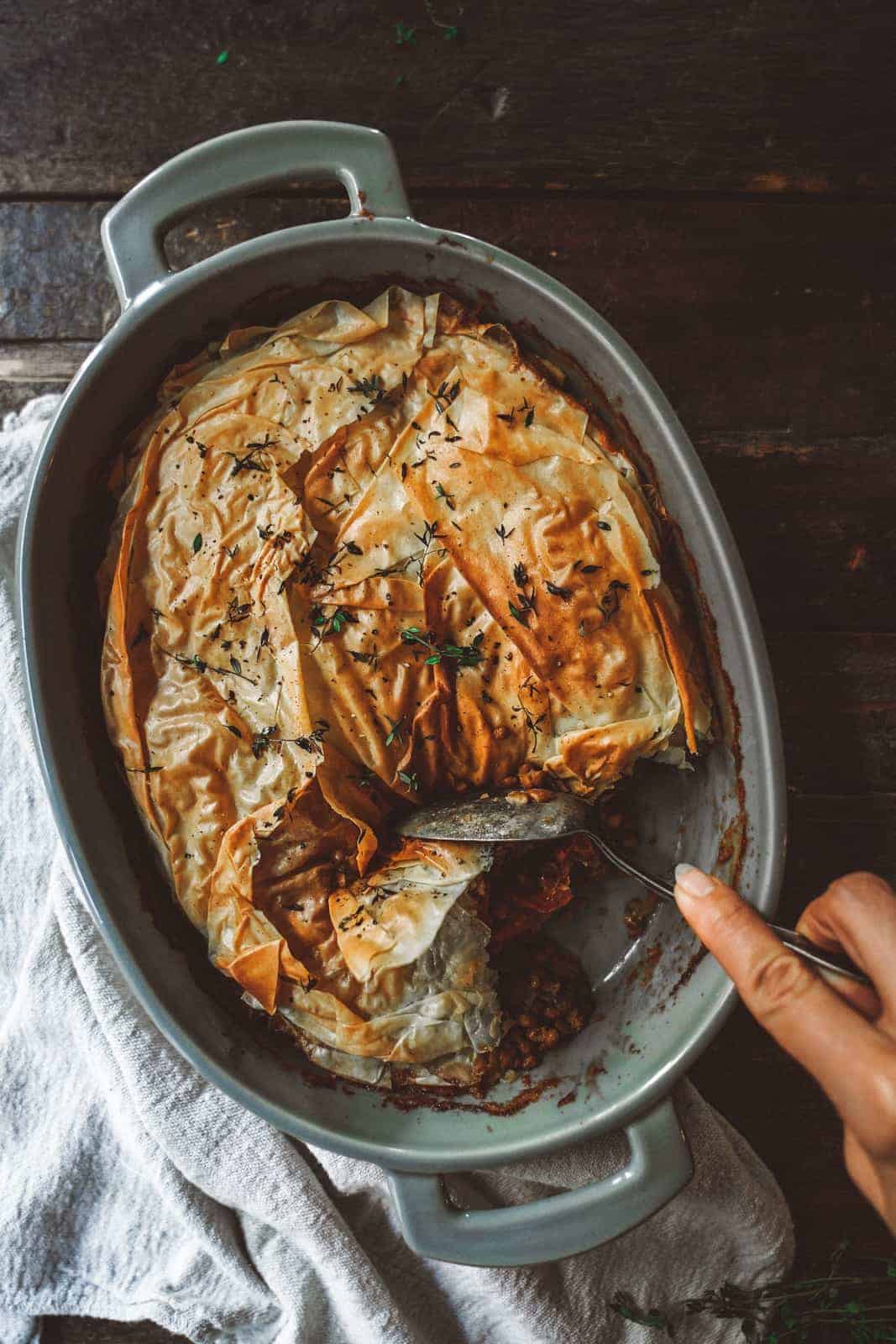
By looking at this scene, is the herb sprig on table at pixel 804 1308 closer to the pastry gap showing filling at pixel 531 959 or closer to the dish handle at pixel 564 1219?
the dish handle at pixel 564 1219

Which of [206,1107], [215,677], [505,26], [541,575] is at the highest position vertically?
[505,26]

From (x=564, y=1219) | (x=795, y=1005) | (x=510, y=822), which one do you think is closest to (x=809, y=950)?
(x=795, y=1005)

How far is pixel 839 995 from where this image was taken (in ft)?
5.33

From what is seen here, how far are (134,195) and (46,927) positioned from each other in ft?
5.28

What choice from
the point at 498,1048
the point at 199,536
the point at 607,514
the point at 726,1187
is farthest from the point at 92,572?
the point at 726,1187

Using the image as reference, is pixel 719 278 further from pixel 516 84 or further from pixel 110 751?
pixel 110 751

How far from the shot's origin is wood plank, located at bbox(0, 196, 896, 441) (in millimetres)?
2266

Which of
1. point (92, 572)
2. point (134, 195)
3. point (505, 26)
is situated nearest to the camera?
point (134, 195)

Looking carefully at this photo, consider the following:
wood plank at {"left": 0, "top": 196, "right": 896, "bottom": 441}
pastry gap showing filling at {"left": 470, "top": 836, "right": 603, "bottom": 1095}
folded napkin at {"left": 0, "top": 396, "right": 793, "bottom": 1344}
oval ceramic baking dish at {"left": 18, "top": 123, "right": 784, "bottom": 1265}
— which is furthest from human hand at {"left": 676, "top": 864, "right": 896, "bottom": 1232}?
wood plank at {"left": 0, "top": 196, "right": 896, "bottom": 441}

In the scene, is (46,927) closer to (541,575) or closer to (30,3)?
(541,575)

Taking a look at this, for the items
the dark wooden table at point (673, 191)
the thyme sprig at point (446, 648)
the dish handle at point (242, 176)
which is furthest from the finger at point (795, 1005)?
the dish handle at point (242, 176)

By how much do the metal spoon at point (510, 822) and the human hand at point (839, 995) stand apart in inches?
7.4

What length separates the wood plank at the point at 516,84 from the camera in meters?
2.23

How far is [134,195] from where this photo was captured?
185 centimetres
